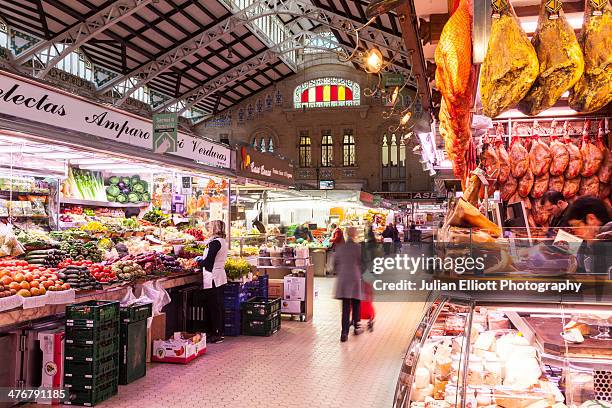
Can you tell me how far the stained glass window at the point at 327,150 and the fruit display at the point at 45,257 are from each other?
26.9 meters

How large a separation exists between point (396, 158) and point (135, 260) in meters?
26.5

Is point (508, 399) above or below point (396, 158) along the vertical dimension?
below

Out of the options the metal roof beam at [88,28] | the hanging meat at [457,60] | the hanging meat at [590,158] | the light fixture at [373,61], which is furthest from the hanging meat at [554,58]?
the metal roof beam at [88,28]

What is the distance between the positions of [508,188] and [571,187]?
15.9 inches

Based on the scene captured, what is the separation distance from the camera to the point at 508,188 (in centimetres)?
380

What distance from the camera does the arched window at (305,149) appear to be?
32750mm

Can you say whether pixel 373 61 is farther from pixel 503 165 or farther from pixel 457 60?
pixel 457 60

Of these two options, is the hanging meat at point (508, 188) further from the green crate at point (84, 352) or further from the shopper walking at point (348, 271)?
the shopper walking at point (348, 271)

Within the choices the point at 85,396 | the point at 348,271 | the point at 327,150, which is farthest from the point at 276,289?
the point at 327,150

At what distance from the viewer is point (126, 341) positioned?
17.5ft

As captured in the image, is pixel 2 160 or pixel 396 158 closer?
pixel 2 160

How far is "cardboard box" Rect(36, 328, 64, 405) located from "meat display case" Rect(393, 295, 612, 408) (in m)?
3.67

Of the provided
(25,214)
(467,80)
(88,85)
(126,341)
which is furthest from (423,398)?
(88,85)

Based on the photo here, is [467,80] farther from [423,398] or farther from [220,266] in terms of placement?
[220,266]
